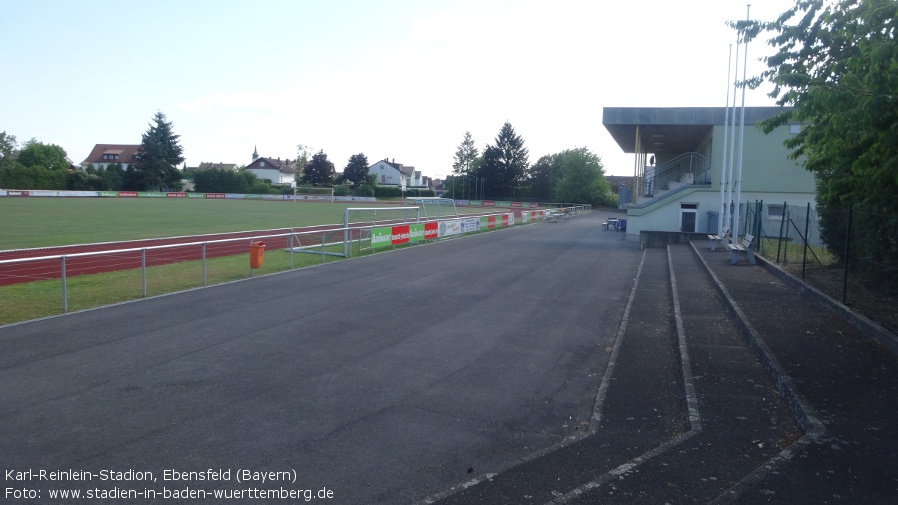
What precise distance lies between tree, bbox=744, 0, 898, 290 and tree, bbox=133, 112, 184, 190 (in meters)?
93.7

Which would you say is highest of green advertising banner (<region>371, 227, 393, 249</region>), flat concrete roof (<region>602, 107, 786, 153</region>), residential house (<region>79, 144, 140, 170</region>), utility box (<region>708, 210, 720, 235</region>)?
residential house (<region>79, 144, 140, 170</region>)

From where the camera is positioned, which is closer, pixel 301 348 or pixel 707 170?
pixel 301 348

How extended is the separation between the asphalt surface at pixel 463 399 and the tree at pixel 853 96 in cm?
197

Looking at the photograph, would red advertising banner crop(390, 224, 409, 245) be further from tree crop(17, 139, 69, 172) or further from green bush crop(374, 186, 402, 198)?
tree crop(17, 139, 69, 172)

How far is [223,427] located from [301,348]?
10.3 feet

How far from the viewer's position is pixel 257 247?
55.5 feet

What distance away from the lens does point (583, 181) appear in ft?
335

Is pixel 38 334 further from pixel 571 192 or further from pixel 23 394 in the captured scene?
pixel 571 192

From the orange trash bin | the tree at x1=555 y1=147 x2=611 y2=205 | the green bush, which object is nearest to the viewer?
the orange trash bin

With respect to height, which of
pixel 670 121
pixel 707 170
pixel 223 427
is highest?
pixel 670 121

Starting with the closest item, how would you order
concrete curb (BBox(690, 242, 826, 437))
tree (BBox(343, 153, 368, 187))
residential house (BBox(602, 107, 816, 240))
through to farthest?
1. concrete curb (BBox(690, 242, 826, 437))
2. residential house (BBox(602, 107, 816, 240))
3. tree (BBox(343, 153, 368, 187))

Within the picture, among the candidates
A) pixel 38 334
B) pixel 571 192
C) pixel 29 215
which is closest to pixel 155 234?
pixel 29 215

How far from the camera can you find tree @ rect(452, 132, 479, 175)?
5349 inches

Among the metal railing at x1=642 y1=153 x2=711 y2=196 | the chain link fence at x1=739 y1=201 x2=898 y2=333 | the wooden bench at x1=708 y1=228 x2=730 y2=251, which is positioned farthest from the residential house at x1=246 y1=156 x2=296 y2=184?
the chain link fence at x1=739 y1=201 x2=898 y2=333
